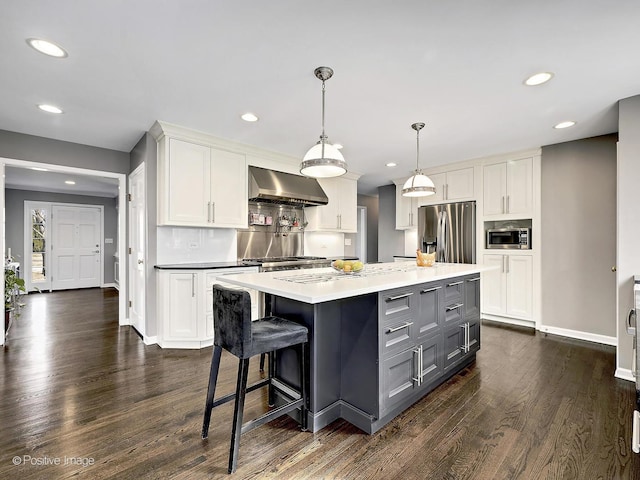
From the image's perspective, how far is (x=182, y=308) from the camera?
3.43 m

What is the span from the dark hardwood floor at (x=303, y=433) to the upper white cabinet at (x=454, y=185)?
2.55m

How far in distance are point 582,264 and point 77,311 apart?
7.43 m

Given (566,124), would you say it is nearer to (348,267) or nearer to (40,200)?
(348,267)

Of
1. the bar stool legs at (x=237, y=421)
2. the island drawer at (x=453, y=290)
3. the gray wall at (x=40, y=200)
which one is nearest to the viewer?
the bar stool legs at (x=237, y=421)

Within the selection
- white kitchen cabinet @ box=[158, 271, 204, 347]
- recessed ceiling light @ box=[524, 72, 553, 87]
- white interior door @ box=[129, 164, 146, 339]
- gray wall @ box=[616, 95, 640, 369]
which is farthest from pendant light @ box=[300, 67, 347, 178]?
gray wall @ box=[616, 95, 640, 369]

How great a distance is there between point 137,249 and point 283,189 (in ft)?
6.66

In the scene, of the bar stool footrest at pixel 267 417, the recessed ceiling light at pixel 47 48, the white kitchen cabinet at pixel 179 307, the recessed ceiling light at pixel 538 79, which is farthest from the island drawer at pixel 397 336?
the recessed ceiling light at pixel 47 48

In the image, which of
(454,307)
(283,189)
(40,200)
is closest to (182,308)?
(283,189)

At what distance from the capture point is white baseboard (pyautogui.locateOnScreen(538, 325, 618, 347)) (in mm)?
3646

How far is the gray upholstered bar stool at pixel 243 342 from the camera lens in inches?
65.1

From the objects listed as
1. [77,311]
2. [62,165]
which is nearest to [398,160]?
[62,165]

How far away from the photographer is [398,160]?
482 cm

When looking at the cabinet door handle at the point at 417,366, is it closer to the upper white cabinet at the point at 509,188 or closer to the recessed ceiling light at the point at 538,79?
the recessed ceiling light at the point at 538,79

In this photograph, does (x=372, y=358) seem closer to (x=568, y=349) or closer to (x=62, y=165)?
(x=568, y=349)
